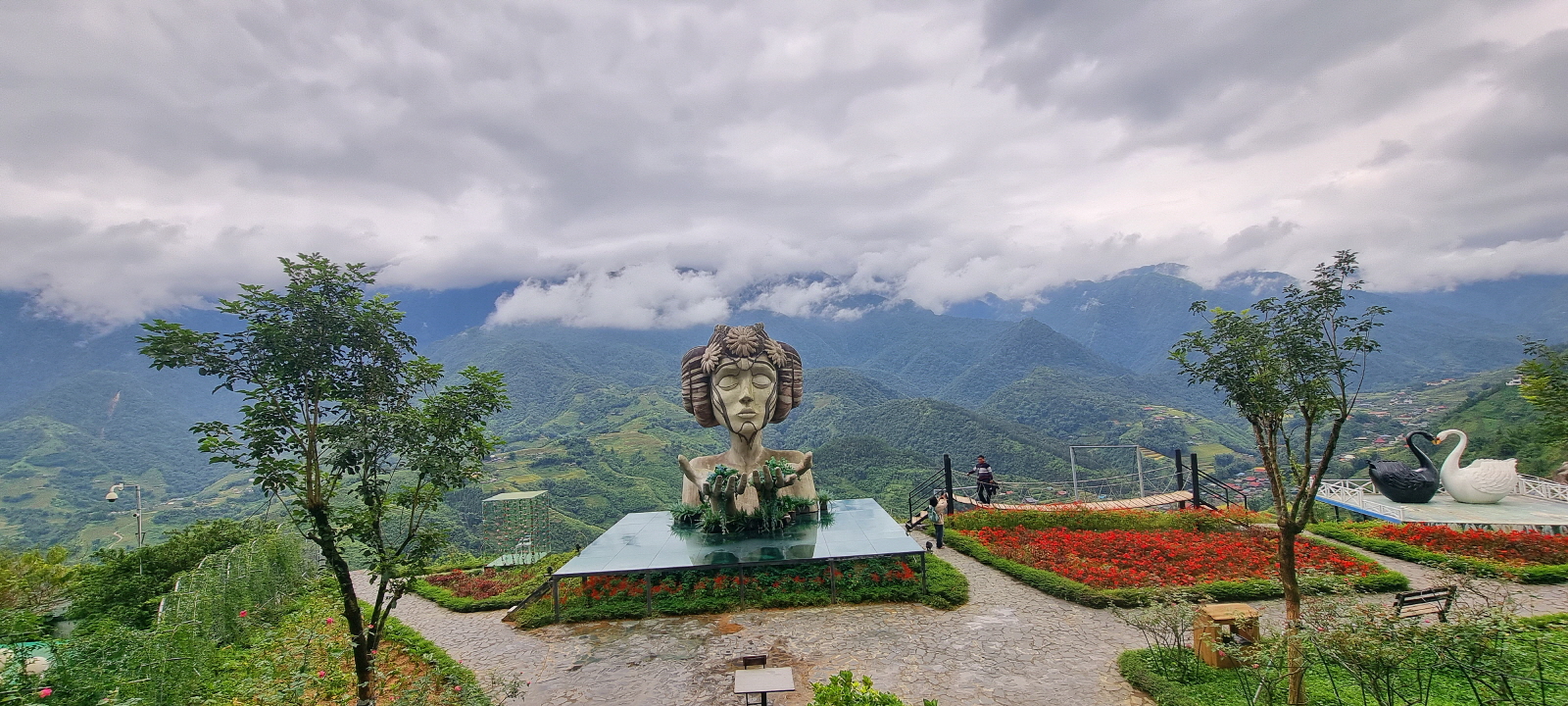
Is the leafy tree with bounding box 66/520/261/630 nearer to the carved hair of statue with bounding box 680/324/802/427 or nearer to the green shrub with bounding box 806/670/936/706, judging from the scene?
the carved hair of statue with bounding box 680/324/802/427

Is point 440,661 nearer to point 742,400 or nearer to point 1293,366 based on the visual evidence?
point 742,400

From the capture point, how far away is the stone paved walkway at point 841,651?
7.54 meters

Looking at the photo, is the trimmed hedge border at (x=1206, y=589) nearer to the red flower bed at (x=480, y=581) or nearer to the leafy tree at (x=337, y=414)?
the leafy tree at (x=337, y=414)

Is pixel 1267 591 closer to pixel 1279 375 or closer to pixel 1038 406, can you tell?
pixel 1279 375

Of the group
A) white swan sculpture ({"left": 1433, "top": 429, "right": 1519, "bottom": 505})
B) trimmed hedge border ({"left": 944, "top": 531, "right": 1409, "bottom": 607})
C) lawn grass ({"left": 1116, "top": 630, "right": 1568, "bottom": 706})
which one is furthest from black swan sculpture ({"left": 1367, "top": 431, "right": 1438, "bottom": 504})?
lawn grass ({"left": 1116, "top": 630, "right": 1568, "bottom": 706})

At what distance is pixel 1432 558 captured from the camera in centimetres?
1178

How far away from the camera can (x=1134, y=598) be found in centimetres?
1009

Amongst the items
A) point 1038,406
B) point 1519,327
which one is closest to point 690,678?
point 1038,406

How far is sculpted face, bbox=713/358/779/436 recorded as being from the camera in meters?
14.1

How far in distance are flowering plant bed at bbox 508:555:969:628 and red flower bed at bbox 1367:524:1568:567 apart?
9.27 meters

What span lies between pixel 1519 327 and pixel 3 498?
654 ft

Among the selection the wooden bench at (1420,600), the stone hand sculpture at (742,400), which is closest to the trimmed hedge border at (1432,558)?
the wooden bench at (1420,600)

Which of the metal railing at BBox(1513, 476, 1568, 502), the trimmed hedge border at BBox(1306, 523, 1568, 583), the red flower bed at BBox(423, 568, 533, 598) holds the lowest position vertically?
the trimmed hedge border at BBox(1306, 523, 1568, 583)

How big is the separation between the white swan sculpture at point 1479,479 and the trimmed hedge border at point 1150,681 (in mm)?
14282
